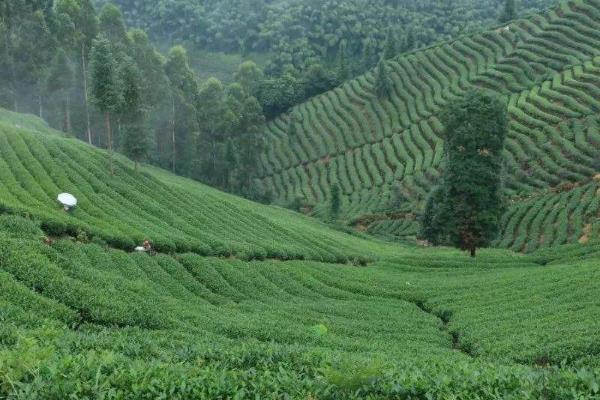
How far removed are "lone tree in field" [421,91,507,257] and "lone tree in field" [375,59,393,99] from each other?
65.2 m

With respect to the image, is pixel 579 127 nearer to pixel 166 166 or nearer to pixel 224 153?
pixel 224 153

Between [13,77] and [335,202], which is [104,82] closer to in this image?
[335,202]

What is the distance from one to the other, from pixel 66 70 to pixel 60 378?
6582 centimetres

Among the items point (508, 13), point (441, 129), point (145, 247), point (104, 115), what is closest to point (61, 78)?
point (104, 115)

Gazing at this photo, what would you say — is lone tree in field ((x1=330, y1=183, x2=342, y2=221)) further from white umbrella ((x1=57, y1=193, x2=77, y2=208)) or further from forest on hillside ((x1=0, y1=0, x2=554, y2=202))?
white umbrella ((x1=57, y1=193, x2=77, y2=208))

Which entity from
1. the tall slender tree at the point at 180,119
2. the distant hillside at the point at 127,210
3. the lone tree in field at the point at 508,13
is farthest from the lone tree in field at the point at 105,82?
the lone tree in field at the point at 508,13

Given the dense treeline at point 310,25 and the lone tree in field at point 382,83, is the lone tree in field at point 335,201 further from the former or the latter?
the dense treeline at point 310,25

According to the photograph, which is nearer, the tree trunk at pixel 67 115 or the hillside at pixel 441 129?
the hillside at pixel 441 129

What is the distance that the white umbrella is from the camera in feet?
91.9

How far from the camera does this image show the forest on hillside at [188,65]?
64.3 meters

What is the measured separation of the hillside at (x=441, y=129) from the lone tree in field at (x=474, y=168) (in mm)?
15542

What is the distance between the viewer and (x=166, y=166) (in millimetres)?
80938

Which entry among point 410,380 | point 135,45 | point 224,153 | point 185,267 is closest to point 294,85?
point 224,153

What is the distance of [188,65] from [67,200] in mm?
74469
